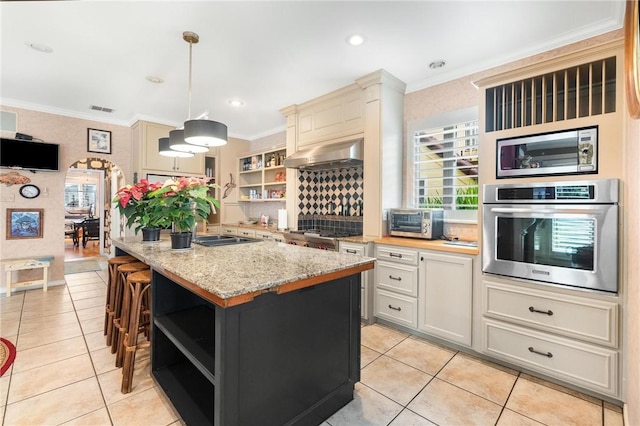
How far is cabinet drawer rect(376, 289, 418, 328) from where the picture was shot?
9.61ft

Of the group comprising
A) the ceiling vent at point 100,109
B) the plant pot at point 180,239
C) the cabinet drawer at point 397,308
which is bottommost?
the cabinet drawer at point 397,308

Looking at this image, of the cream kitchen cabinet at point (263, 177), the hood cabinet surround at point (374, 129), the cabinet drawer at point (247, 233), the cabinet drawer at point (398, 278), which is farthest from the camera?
the cream kitchen cabinet at point (263, 177)

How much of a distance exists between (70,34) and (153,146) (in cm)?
249

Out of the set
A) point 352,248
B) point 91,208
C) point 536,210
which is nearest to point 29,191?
point 352,248

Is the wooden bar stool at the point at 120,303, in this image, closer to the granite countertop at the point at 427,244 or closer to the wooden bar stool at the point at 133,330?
the wooden bar stool at the point at 133,330

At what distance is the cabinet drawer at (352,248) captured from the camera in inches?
126

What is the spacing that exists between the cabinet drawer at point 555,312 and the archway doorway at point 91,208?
5.70m

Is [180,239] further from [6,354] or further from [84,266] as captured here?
[84,266]

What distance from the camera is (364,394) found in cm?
205

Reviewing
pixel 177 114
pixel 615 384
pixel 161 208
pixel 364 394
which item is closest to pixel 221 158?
pixel 177 114

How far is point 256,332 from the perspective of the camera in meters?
1.43

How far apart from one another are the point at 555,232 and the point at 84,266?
295 inches

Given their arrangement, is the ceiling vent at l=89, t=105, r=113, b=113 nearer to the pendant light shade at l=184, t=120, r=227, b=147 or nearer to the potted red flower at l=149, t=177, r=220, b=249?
the pendant light shade at l=184, t=120, r=227, b=147

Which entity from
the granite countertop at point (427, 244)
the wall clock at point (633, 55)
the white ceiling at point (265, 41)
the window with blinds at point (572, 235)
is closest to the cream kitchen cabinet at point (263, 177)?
the white ceiling at point (265, 41)
